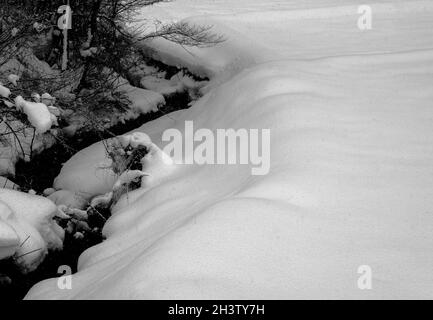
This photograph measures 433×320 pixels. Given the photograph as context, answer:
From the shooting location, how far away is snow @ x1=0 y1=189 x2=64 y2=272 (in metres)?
5.36

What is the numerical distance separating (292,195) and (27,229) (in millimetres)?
3178

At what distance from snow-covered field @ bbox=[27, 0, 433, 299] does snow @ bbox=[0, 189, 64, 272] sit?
51 cm

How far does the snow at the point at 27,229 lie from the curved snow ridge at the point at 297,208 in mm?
531

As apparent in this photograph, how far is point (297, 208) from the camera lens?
4.19 m

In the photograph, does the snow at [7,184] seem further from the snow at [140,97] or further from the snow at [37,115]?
the snow at [140,97]

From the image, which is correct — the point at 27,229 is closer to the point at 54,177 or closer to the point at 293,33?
the point at 54,177

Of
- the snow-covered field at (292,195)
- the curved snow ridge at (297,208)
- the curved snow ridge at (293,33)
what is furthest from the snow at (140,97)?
the curved snow ridge at (297,208)

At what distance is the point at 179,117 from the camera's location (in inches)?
400

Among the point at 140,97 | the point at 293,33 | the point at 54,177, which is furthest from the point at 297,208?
the point at 293,33

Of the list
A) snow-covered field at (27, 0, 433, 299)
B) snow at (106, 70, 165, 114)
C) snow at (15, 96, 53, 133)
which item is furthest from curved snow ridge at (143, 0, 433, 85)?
snow at (15, 96, 53, 133)

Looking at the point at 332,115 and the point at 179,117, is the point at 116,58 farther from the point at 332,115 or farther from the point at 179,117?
the point at 332,115

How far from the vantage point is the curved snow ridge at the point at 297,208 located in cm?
337

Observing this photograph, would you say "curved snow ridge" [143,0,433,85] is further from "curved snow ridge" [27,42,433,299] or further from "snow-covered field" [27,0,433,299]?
"curved snow ridge" [27,42,433,299]
